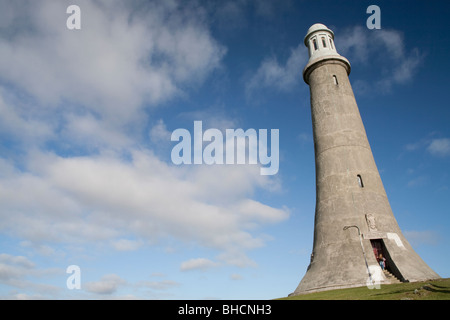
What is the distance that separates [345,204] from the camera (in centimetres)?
2569

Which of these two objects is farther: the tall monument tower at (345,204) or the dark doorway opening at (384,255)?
the tall monument tower at (345,204)

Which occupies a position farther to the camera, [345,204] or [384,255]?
[345,204]

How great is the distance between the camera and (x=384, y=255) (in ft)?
77.8

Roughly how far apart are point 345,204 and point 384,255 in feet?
15.3

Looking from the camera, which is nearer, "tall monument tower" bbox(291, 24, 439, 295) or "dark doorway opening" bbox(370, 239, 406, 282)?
"dark doorway opening" bbox(370, 239, 406, 282)

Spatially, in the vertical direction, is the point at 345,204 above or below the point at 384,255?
above

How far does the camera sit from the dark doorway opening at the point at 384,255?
73.4 feet

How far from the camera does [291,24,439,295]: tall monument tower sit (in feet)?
74.0
